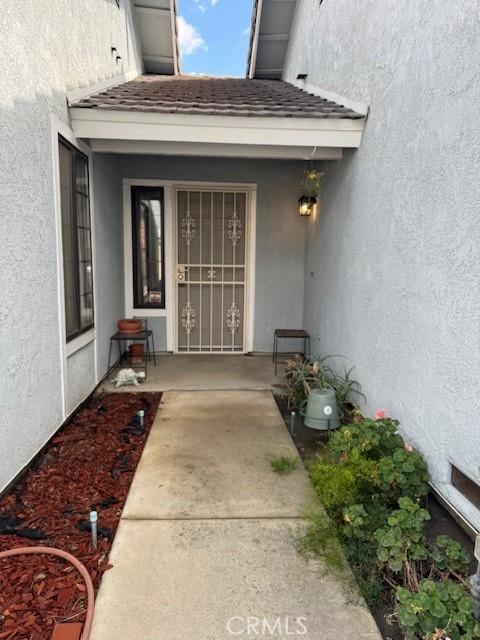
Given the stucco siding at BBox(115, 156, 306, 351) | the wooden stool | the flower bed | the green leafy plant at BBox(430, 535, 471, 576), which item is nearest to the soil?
the flower bed

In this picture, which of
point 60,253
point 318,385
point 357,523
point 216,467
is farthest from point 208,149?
point 357,523

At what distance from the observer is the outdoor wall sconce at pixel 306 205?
557cm

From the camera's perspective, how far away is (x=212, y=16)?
1157cm

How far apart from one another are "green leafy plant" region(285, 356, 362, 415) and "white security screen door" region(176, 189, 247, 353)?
1971mm

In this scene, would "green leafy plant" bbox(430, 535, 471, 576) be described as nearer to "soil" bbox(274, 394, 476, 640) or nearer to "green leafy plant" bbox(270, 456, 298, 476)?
"soil" bbox(274, 394, 476, 640)

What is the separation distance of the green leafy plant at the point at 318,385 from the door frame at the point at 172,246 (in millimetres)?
1963

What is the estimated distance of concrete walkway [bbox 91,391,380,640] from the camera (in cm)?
172

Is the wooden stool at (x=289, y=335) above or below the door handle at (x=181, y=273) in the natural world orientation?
below

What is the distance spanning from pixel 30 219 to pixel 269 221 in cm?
381

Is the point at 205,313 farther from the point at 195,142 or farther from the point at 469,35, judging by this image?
the point at 469,35

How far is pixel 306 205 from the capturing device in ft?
18.6

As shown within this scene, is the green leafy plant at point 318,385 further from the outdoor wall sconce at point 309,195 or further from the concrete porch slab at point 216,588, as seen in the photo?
the outdoor wall sconce at point 309,195

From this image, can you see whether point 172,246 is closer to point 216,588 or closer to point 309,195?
point 309,195

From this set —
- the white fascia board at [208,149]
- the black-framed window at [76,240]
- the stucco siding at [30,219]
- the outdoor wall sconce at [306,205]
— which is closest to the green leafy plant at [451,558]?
the stucco siding at [30,219]
